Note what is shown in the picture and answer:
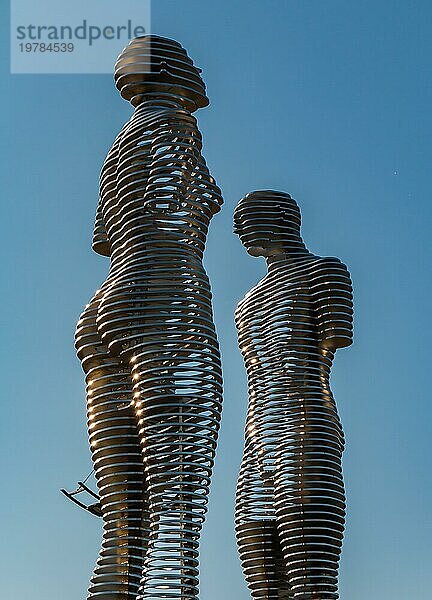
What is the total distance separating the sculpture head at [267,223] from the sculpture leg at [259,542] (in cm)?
435

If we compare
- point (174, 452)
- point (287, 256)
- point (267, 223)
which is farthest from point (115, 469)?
point (267, 223)

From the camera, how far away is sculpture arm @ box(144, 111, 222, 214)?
2084 centimetres

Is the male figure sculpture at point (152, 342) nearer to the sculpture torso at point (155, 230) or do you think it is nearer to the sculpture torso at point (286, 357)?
the sculpture torso at point (155, 230)

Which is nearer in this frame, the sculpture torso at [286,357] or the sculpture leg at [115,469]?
the sculpture leg at [115,469]

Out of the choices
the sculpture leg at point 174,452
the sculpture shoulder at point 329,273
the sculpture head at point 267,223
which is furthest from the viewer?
the sculpture head at point 267,223

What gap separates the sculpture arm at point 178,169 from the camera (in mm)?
20844

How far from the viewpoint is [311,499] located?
76.6ft

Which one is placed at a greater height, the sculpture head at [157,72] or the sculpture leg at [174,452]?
the sculpture head at [157,72]

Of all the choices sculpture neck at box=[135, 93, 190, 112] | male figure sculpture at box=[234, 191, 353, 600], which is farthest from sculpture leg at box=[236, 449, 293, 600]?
sculpture neck at box=[135, 93, 190, 112]

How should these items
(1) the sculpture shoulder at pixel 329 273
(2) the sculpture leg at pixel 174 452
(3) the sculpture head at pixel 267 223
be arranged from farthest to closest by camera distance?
(3) the sculpture head at pixel 267 223
(1) the sculpture shoulder at pixel 329 273
(2) the sculpture leg at pixel 174 452

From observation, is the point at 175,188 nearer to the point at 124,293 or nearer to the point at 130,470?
the point at 124,293

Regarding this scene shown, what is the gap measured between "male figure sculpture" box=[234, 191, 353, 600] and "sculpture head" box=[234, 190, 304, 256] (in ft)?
0.93

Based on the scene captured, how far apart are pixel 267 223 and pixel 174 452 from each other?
26.7 ft

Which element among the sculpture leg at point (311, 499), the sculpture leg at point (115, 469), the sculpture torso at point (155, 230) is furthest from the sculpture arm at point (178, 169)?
the sculpture leg at point (311, 499)
